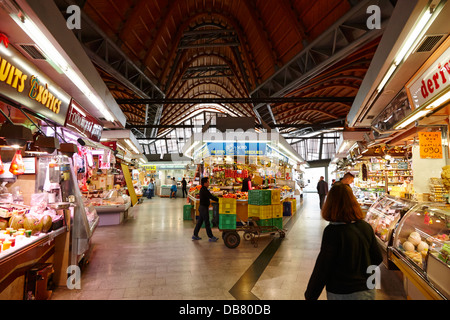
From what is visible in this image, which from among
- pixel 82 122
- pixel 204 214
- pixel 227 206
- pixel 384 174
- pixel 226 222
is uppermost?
pixel 82 122

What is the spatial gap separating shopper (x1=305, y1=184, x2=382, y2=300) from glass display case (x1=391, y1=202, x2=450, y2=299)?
95cm

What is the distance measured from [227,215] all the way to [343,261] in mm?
4365

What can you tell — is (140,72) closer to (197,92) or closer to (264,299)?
(264,299)

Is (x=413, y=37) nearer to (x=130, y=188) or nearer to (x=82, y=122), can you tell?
(x=82, y=122)

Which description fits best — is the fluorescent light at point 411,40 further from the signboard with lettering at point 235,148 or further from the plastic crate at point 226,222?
the signboard with lettering at point 235,148

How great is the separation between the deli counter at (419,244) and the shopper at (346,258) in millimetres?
945

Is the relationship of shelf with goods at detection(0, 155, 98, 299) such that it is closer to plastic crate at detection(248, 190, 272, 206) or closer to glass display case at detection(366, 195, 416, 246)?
plastic crate at detection(248, 190, 272, 206)

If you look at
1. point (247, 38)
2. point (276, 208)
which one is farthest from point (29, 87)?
point (247, 38)

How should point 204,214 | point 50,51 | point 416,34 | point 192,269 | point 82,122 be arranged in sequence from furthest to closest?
point 204,214 → point 82,122 → point 192,269 → point 50,51 → point 416,34

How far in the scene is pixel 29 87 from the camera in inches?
118

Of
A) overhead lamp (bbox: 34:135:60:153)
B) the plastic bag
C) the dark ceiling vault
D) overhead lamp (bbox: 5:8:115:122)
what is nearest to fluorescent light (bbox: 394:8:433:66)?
the dark ceiling vault

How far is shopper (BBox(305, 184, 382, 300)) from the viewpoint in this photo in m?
1.80

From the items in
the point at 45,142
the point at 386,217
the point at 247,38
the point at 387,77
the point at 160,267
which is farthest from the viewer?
the point at 247,38

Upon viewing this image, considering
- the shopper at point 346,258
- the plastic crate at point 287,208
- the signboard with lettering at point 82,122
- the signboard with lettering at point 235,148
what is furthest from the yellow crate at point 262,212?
the shopper at point 346,258
